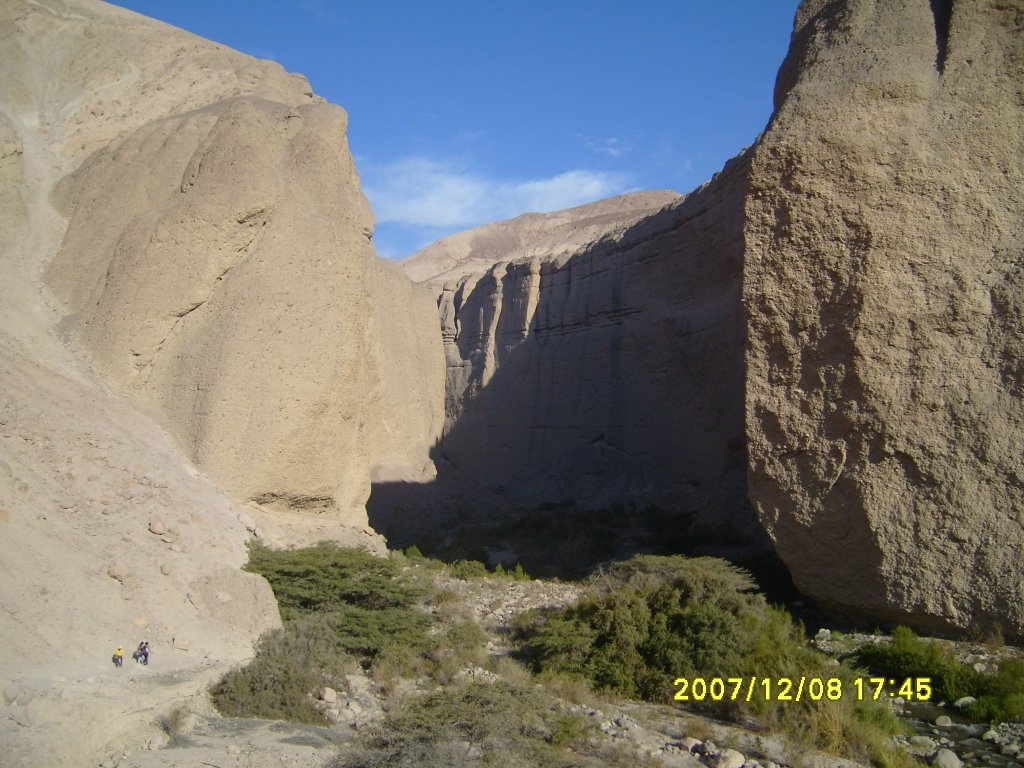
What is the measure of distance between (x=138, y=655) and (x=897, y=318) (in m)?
8.86

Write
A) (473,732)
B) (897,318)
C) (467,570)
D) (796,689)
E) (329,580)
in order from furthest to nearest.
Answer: (467,570)
(897,318)
(329,580)
(796,689)
(473,732)

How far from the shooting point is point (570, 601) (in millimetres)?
12672

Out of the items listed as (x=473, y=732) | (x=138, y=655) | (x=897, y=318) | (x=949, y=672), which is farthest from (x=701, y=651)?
(x=138, y=655)

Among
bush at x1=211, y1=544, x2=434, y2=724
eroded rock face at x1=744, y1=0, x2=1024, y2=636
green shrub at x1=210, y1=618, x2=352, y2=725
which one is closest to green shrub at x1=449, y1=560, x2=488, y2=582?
bush at x1=211, y1=544, x2=434, y2=724

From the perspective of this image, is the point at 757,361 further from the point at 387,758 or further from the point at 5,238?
the point at 5,238

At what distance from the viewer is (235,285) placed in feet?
38.4

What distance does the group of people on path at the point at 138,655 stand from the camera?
22.7 ft

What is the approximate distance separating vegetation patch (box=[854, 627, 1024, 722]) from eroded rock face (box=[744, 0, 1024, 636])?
54 centimetres

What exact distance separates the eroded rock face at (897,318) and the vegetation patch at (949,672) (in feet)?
1.78

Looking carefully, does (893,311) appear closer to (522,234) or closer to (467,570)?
(467,570)

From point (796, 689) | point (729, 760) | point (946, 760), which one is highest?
point (796, 689)

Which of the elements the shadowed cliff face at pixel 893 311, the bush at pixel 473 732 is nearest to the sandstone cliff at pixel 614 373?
the shadowed cliff face at pixel 893 311

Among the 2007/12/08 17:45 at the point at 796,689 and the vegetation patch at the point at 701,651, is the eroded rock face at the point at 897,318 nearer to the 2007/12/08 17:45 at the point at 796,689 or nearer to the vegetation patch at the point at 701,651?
the 2007/12/08 17:45 at the point at 796,689

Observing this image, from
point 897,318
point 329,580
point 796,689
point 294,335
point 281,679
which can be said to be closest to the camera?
point 281,679
